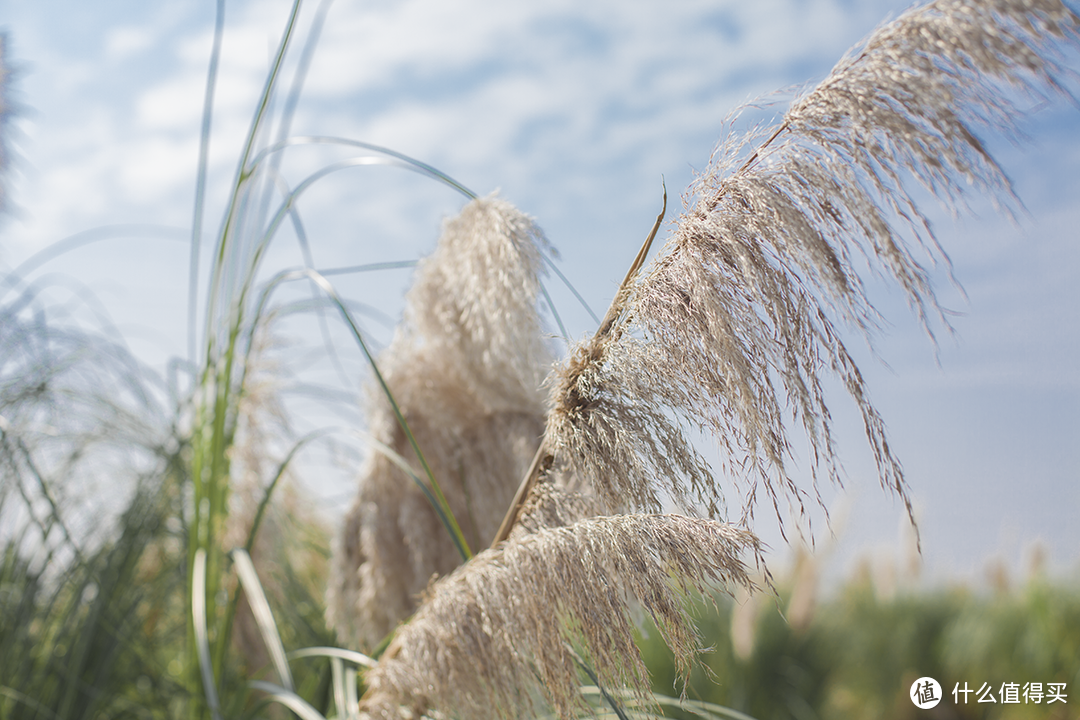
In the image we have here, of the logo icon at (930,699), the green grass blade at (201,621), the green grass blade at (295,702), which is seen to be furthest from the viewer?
the logo icon at (930,699)

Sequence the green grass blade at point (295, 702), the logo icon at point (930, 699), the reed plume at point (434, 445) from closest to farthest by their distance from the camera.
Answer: the green grass blade at point (295, 702), the reed plume at point (434, 445), the logo icon at point (930, 699)

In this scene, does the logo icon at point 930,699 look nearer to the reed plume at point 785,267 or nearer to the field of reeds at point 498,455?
the field of reeds at point 498,455

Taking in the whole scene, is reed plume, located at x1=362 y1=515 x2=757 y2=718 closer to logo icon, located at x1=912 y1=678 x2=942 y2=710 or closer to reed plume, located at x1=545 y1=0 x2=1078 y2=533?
reed plume, located at x1=545 y1=0 x2=1078 y2=533

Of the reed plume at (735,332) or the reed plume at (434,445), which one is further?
the reed plume at (434,445)

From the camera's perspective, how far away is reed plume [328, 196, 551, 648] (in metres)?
1.55

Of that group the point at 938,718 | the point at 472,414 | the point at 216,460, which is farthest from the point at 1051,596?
the point at 216,460

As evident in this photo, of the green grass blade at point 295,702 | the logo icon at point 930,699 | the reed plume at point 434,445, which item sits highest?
the reed plume at point 434,445

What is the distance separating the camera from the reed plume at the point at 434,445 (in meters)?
1.55

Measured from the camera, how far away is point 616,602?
846mm

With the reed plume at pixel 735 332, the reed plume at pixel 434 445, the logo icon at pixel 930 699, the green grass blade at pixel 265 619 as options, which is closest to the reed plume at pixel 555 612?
the reed plume at pixel 735 332

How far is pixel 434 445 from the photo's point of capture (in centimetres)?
172

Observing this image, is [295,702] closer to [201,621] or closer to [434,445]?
[201,621]

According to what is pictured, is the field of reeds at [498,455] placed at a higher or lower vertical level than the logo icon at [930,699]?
higher

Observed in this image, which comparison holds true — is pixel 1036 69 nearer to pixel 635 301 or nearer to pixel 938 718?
pixel 635 301
